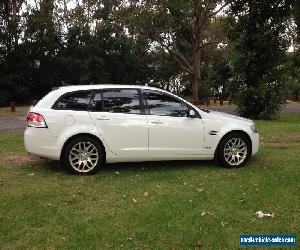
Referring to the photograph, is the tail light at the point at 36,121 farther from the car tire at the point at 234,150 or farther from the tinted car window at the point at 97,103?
the car tire at the point at 234,150

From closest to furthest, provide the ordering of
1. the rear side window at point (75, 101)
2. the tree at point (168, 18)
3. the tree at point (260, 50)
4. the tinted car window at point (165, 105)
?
the rear side window at point (75, 101) → the tinted car window at point (165, 105) → the tree at point (260, 50) → the tree at point (168, 18)

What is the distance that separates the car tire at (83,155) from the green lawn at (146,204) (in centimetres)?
19

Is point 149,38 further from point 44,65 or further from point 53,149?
point 53,149

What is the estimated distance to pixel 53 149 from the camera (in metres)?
7.99

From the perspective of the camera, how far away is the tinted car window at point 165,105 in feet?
27.8

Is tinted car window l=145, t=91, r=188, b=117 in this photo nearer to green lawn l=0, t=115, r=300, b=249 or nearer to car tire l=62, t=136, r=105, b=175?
green lawn l=0, t=115, r=300, b=249

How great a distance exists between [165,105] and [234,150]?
166 cm

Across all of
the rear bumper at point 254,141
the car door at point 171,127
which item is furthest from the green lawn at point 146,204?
the car door at point 171,127

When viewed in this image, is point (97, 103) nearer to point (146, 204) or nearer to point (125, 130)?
point (125, 130)

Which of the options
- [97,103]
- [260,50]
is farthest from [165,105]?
[260,50]

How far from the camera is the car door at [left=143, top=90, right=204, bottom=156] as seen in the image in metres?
8.32

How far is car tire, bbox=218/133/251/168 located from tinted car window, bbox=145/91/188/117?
1011 millimetres

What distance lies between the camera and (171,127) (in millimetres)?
8344

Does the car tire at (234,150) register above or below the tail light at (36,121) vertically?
below
